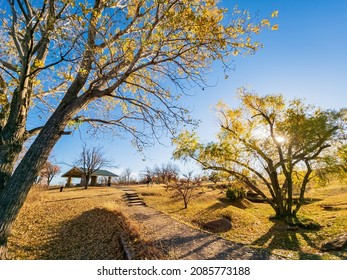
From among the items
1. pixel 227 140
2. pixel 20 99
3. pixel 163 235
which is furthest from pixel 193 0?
pixel 227 140

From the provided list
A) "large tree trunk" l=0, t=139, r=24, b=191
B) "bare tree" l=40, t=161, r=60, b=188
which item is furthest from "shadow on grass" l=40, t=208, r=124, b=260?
"bare tree" l=40, t=161, r=60, b=188

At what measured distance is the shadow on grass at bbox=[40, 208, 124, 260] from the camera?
5941mm

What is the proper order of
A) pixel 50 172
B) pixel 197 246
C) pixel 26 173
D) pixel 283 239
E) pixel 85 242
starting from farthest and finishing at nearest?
1. pixel 50 172
2. pixel 283 239
3. pixel 85 242
4. pixel 197 246
5. pixel 26 173

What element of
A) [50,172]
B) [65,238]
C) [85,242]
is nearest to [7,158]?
[85,242]

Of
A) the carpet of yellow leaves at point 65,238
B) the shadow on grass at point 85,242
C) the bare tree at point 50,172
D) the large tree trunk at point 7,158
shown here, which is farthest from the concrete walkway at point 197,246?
the bare tree at point 50,172

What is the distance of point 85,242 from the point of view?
23.1ft

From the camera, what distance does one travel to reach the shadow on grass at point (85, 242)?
594 centimetres

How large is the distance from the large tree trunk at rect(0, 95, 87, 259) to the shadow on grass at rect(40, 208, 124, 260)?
1932mm

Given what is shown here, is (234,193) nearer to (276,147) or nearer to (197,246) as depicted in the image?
(276,147)

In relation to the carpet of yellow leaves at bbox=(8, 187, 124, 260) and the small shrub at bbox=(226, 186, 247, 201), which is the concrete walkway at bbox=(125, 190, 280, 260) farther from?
the small shrub at bbox=(226, 186, 247, 201)

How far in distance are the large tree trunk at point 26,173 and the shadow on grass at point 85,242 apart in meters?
1.93

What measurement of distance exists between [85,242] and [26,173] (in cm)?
385
